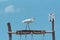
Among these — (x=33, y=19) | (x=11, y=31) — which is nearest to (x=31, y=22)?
(x=33, y=19)

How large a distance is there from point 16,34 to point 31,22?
1419 mm

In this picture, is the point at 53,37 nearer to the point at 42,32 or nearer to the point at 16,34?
the point at 42,32

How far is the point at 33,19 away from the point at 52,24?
157cm

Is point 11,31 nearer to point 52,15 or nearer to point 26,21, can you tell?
point 26,21

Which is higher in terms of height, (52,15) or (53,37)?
(52,15)

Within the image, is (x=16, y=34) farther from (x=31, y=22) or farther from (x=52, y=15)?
(x=52, y=15)

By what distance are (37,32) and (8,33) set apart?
2.37 metres

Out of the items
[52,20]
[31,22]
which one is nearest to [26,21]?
[31,22]

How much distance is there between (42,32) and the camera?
74.1 feet

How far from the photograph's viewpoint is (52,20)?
22766 millimetres

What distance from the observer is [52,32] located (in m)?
22.5

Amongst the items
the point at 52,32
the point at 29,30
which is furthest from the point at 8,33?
the point at 52,32

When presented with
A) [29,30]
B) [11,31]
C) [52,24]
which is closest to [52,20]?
[52,24]

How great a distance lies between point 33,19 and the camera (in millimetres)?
23312
